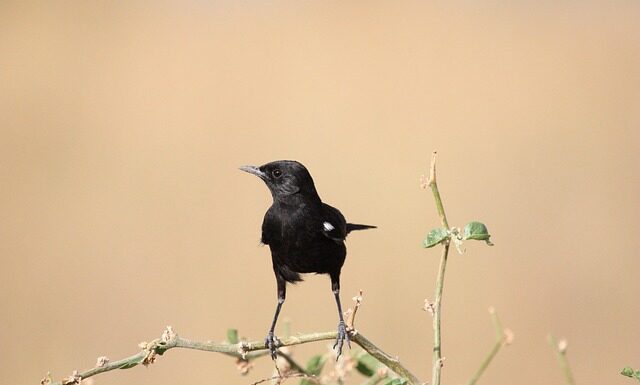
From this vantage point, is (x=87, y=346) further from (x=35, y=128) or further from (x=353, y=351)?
(x=353, y=351)

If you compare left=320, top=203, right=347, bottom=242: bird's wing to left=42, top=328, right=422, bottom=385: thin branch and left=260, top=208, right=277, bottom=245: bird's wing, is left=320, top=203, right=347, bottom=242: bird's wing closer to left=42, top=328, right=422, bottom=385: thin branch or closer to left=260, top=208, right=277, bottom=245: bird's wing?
left=260, top=208, right=277, bottom=245: bird's wing

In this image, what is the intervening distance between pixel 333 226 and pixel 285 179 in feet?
0.94

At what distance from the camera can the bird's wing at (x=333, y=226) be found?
3.51 meters

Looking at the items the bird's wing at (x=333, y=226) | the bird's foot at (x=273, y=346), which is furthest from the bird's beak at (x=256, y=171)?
the bird's foot at (x=273, y=346)

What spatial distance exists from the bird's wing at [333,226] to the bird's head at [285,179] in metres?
0.11

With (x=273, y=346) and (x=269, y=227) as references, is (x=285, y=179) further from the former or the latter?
(x=273, y=346)

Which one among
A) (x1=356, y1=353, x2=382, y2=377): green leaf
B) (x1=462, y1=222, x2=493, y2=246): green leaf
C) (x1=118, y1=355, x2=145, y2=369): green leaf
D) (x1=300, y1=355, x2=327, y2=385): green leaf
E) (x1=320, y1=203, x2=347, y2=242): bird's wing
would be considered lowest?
(x1=356, y1=353, x2=382, y2=377): green leaf

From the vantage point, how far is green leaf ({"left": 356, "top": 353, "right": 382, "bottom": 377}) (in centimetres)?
229

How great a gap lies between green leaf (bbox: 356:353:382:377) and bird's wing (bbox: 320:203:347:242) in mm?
1184

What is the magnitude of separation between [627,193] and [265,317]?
6.70m

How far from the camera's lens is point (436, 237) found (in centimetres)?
196

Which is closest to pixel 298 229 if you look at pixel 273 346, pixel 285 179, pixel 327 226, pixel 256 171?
pixel 327 226

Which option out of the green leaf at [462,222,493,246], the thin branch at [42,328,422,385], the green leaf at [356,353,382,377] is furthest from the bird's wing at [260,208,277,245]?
the green leaf at [462,222,493,246]

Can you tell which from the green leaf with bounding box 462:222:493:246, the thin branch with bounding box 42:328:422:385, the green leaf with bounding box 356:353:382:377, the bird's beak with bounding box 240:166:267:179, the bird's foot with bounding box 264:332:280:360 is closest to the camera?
the thin branch with bounding box 42:328:422:385
